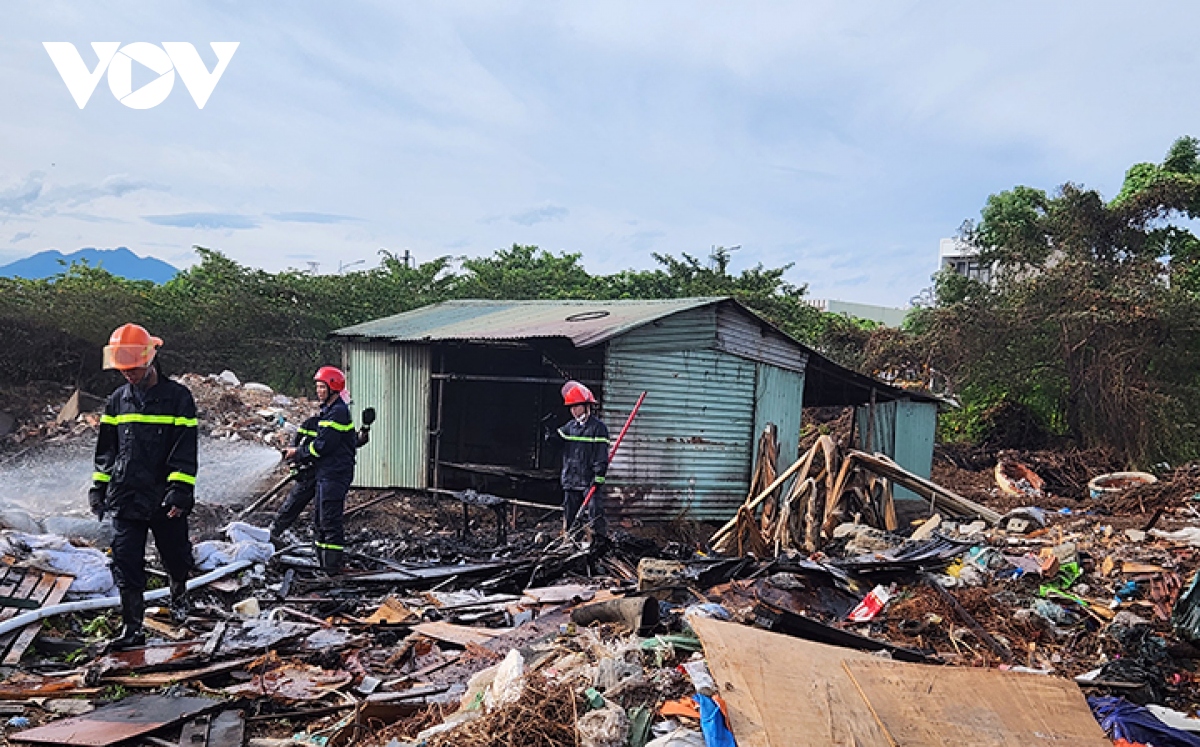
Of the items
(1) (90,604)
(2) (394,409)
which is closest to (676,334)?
(2) (394,409)

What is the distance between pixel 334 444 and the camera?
23.8 ft

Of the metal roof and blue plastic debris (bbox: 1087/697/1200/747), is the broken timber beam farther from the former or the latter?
blue plastic debris (bbox: 1087/697/1200/747)

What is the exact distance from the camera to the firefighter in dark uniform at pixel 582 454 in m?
8.61

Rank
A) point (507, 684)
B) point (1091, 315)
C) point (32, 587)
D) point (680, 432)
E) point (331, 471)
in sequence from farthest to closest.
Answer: point (1091, 315) < point (680, 432) < point (331, 471) < point (32, 587) < point (507, 684)

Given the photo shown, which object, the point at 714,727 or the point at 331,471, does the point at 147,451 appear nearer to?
the point at 331,471

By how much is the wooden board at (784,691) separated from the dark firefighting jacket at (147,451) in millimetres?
3392

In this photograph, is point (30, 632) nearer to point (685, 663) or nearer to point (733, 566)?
point (685, 663)

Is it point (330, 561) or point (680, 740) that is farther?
point (330, 561)

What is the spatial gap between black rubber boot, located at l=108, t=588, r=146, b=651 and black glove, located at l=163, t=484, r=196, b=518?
0.59 meters

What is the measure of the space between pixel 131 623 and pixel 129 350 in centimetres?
166

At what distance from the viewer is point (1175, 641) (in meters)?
5.11

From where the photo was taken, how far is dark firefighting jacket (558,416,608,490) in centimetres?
865

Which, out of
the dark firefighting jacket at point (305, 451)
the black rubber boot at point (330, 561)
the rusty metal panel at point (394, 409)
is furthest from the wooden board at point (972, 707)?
the rusty metal panel at point (394, 409)

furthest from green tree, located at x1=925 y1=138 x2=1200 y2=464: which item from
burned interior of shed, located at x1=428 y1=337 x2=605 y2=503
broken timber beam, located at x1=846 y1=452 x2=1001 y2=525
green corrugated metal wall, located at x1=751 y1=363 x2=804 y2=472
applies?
burned interior of shed, located at x1=428 y1=337 x2=605 y2=503
